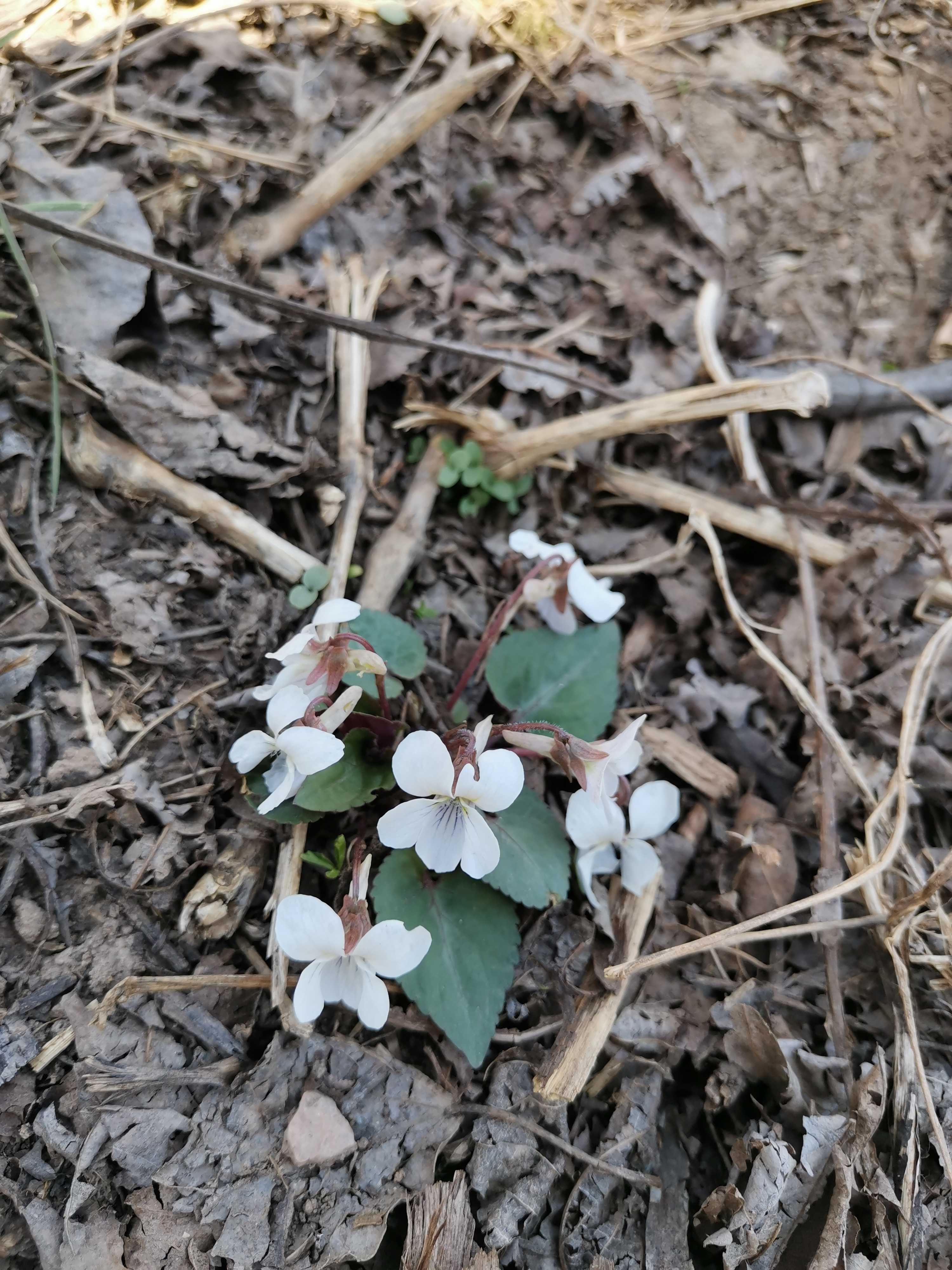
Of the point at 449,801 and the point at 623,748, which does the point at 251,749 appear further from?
the point at 623,748

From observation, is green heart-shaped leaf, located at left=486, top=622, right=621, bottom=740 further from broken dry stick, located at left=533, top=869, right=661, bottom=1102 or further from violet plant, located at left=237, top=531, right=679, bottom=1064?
broken dry stick, located at left=533, top=869, right=661, bottom=1102

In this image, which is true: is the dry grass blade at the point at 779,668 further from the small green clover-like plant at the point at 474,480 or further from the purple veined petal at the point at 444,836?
the purple veined petal at the point at 444,836

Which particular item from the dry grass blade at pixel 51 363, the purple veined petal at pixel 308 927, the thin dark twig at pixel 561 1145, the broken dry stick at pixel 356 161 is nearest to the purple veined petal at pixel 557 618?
the purple veined petal at pixel 308 927

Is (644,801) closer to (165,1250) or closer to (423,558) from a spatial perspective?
(423,558)

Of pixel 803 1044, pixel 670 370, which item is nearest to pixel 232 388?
pixel 670 370

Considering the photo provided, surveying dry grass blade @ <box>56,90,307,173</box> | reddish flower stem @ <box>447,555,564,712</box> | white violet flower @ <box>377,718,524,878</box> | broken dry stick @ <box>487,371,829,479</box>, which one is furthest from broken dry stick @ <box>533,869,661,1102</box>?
dry grass blade @ <box>56,90,307,173</box>

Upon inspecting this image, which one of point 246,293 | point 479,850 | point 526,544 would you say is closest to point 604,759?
point 479,850
